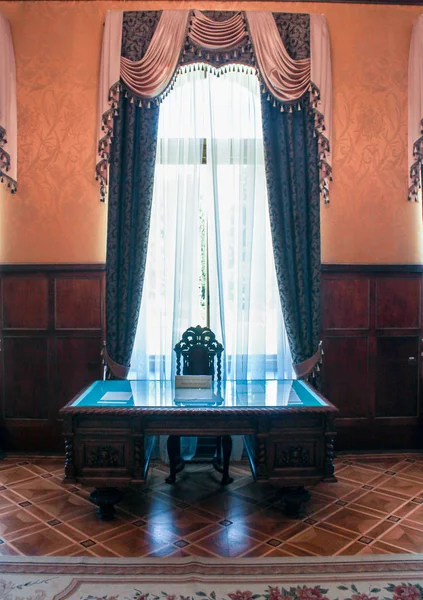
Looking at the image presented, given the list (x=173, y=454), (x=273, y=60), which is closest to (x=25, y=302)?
(x=173, y=454)

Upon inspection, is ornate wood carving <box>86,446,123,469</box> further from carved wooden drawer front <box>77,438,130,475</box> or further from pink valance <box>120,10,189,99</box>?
pink valance <box>120,10,189,99</box>

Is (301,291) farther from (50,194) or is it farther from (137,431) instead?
(50,194)

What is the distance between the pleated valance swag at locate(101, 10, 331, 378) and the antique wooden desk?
3.37ft

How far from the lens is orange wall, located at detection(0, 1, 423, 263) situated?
3.87 meters

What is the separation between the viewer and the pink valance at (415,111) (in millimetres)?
3834

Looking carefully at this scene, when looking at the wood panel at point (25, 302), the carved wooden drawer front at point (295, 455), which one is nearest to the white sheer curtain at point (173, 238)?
the wood panel at point (25, 302)

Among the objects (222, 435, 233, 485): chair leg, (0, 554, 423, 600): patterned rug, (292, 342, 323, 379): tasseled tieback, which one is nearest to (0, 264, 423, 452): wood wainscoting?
(292, 342, 323, 379): tasseled tieback

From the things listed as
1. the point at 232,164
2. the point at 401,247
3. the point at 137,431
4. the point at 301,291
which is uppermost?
the point at 232,164

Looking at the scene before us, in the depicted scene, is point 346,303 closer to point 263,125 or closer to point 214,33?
point 263,125

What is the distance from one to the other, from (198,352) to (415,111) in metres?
2.24

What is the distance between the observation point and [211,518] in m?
2.97

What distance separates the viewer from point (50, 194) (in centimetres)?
390

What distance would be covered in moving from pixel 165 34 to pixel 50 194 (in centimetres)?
133

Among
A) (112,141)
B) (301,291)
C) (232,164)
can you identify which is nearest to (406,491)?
(301,291)
